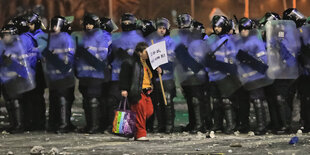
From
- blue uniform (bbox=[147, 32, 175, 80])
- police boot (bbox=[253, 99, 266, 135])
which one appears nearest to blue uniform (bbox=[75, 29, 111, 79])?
blue uniform (bbox=[147, 32, 175, 80])

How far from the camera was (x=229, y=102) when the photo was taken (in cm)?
1373

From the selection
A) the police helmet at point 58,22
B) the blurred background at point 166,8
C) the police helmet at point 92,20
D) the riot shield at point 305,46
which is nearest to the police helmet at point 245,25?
the riot shield at point 305,46

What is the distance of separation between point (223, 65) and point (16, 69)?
3.66m

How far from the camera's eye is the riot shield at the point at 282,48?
13.4 m

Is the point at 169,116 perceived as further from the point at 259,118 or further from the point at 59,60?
the point at 59,60

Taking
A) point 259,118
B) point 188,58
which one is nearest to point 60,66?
point 188,58

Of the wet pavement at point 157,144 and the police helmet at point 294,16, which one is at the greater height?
the police helmet at point 294,16

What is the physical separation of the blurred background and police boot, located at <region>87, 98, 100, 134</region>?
8.79 meters

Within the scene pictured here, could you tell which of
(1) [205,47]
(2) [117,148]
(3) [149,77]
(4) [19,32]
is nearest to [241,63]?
(1) [205,47]

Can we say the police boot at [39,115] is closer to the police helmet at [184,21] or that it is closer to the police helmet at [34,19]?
the police helmet at [34,19]

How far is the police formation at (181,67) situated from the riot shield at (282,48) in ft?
0.06

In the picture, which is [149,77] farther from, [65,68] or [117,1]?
[117,1]

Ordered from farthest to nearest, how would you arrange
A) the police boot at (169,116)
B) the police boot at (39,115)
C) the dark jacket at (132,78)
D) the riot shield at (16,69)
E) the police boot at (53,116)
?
the police boot at (39,115), the police boot at (53,116), the riot shield at (16,69), the police boot at (169,116), the dark jacket at (132,78)

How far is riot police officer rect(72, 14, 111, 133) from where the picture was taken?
13.8 metres
